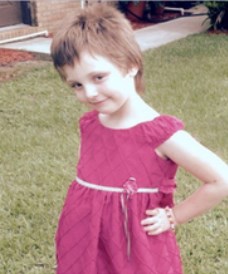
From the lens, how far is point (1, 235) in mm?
3379

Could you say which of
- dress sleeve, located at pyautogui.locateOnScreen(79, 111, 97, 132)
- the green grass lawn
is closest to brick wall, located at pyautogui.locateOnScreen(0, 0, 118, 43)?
the green grass lawn

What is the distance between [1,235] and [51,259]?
1.22ft

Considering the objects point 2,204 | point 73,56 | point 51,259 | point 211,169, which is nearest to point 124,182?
point 211,169

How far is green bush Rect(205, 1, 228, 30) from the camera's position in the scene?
363 inches

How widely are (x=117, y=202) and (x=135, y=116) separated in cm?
27

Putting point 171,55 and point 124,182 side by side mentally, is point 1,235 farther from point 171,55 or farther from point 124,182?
point 171,55

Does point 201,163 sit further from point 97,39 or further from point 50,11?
point 50,11

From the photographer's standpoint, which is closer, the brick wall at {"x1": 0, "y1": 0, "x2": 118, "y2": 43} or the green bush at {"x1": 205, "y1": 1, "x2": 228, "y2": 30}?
the brick wall at {"x1": 0, "y1": 0, "x2": 118, "y2": 43}

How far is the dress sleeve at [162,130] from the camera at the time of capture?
6.19ft

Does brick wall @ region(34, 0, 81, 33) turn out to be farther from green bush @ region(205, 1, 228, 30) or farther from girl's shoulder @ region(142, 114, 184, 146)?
girl's shoulder @ region(142, 114, 184, 146)

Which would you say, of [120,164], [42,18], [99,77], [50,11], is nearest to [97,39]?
[99,77]

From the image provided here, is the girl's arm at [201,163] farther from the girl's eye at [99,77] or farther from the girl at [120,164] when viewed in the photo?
the girl's eye at [99,77]

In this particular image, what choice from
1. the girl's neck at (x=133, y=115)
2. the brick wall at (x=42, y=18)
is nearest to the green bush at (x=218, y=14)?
the brick wall at (x=42, y=18)

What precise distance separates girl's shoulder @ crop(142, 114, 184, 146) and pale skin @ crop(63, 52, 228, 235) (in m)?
0.02
